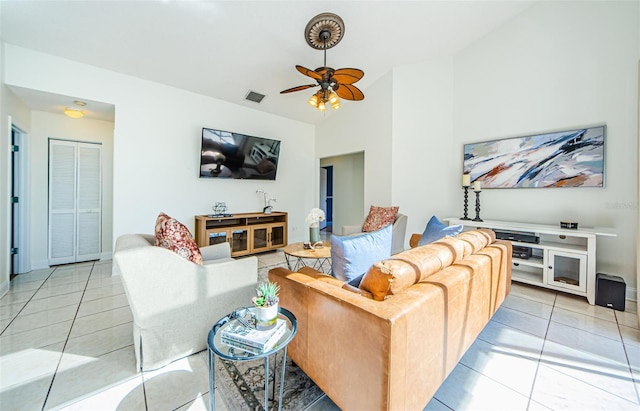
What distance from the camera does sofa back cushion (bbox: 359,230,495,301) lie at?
1.16 m

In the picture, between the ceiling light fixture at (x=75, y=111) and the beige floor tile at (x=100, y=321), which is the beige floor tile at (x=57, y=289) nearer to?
the beige floor tile at (x=100, y=321)

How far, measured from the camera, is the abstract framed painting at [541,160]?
9.30ft

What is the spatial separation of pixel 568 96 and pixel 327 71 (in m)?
2.97

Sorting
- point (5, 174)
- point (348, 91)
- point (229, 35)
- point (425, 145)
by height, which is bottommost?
point (5, 174)

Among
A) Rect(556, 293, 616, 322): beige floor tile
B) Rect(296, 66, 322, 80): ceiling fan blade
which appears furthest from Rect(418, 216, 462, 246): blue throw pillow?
Rect(296, 66, 322, 80): ceiling fan blade

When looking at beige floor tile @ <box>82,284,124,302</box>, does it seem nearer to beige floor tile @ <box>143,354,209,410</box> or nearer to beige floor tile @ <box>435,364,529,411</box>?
beige floor tile @ <box>143,354,209,410</box>

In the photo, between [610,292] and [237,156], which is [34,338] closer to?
[237,156]

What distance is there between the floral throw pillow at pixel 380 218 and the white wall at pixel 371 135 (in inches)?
15.5

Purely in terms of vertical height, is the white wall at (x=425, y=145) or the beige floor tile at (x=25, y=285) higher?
the white wall at (x=425, y=145)

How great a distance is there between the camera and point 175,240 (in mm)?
1783

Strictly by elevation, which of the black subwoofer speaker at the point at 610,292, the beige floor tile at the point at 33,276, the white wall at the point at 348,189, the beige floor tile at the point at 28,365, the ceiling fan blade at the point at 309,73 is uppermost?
the ceiling fan blade at the point at 309,73

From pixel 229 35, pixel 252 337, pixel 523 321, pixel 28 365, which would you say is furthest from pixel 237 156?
pixel 523 321

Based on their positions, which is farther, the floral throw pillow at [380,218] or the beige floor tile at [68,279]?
the floral throw pillow at [380,218]

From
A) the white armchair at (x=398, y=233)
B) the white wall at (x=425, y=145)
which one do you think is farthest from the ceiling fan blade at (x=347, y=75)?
the white armchair at (x=398, y=233)
